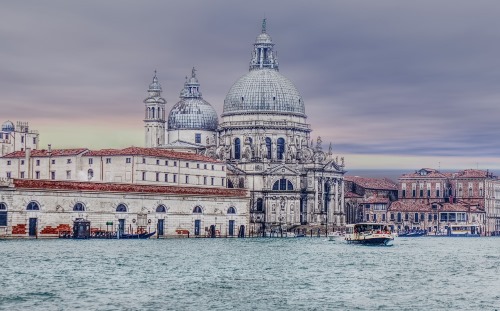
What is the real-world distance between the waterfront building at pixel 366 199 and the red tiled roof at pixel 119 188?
48513 millimetres

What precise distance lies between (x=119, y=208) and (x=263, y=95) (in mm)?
46381

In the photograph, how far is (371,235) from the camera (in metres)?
103

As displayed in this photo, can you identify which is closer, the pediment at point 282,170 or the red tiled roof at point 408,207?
the pediment at point 282,170

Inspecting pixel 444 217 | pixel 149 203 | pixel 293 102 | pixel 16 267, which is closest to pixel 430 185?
pixel 444 217

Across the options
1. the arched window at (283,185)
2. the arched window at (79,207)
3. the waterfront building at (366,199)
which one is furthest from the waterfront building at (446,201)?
the arched window at (79,207)

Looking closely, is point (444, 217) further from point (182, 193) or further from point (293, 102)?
point (182, 193)

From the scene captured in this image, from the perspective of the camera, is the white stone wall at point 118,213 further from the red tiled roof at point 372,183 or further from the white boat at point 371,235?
the red tiled roof at point 372,183

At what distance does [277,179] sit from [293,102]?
13.0 m

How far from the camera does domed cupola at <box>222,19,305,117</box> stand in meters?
146

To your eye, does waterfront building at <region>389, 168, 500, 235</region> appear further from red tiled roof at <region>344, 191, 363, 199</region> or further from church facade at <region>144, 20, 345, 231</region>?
church facade at <region>144, 20, 345, 231</region>

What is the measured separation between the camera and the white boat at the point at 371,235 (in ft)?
335

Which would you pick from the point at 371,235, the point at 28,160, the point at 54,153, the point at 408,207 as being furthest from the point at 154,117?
the point at 371,235

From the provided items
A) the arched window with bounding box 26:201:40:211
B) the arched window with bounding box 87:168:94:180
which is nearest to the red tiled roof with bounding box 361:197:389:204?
the arched window with bounding box 87:168:94:180

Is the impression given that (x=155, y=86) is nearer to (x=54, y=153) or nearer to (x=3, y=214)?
(x=54, y=153)
